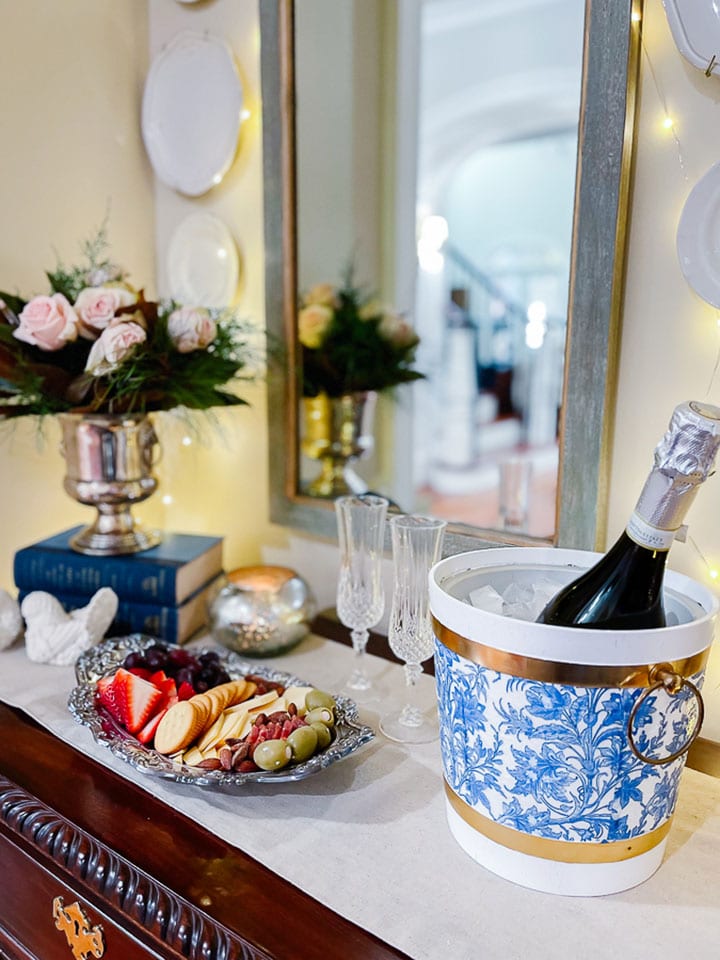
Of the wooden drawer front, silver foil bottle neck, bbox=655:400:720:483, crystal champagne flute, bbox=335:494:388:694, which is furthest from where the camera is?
crystal champagne flute, bbox=335:494:388:694

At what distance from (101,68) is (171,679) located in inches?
38.3

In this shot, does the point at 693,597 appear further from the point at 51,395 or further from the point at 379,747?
the point at 51,395

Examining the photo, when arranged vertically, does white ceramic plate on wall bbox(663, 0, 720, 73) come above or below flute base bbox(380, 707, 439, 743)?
above

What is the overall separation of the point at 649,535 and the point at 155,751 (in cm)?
50

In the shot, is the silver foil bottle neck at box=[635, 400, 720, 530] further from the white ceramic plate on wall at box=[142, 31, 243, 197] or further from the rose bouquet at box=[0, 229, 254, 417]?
the white ceramic plate on wall at box=[142, 31, 243, 197]

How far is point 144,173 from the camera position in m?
1.34

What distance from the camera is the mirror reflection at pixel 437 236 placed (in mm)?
1112

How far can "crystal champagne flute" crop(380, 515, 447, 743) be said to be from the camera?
0.84 m

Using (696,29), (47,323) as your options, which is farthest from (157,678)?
(696,29)

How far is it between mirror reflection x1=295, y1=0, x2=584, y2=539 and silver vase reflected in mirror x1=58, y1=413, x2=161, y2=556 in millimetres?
239

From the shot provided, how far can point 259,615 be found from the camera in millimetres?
1042

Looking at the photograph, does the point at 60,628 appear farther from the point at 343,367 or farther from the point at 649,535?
the point at 649,535

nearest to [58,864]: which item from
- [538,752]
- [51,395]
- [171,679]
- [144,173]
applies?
[171,679]

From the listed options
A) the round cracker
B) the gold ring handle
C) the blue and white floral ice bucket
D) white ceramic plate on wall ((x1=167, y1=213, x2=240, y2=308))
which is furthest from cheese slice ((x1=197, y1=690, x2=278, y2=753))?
white ceramic plate on wall ((x1=167, y1=213, x2=240, y2=308))
